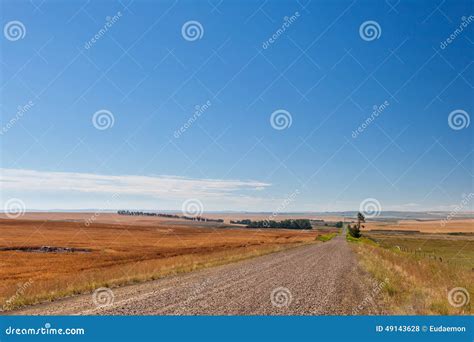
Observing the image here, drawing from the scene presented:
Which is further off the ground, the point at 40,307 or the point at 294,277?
the point at 294,277

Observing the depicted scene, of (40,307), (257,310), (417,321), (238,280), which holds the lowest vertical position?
(417,321)

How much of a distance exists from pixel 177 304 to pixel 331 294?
17.3 ft

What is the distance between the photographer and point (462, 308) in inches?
428

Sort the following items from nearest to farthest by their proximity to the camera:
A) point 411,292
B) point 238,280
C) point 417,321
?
point 417,321
point 411,292
point 238,280

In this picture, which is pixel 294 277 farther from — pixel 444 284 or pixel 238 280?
pixel 444 284

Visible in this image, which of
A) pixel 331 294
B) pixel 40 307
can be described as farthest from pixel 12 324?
pixel 331 294
